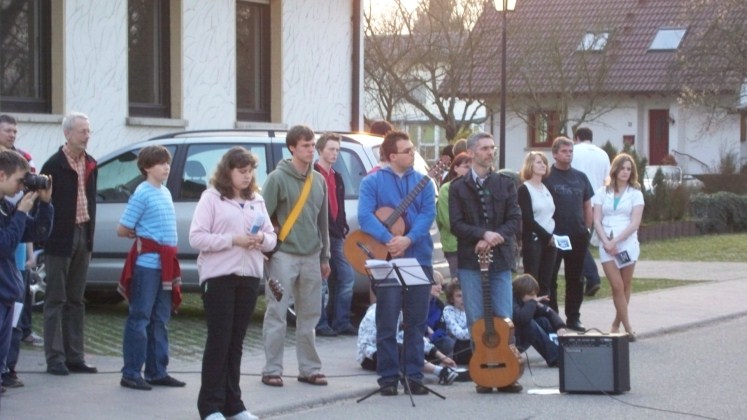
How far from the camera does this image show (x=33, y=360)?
38.3ft

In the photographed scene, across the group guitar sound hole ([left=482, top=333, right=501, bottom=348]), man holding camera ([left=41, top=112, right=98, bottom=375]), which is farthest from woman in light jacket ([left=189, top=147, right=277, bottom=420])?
guitar sound hole ([left=482, top=333, right=501, bottom=348])

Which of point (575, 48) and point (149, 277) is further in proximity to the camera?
point (575, 48)

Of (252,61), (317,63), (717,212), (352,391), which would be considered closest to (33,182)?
(352,391)

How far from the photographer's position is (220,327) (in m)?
8.93

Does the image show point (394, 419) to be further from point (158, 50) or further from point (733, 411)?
point (158, 50)

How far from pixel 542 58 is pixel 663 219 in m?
17.6

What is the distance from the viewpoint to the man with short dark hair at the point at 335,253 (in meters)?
12.9

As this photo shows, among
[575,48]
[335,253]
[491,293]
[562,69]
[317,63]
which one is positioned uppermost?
[575,48]

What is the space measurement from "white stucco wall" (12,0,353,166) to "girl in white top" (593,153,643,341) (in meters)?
6.25

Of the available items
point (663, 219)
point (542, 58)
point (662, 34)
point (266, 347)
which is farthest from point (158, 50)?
point (662, 34)

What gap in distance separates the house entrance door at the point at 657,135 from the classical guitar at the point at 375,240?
4425 cm

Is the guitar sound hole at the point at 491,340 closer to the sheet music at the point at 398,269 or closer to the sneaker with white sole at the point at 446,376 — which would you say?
the sneaker with white sole at the point at 446,376

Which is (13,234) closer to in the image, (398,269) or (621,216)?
(398,269)

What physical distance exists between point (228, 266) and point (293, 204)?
5.63ft
